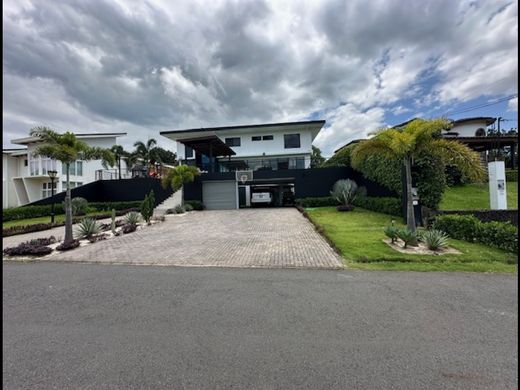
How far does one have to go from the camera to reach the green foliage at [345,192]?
60.0 feet

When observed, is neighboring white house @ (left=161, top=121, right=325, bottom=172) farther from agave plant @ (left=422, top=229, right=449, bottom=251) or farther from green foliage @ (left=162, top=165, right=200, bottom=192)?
agave plant @ (left=422, top=229, right=449, bottom=251)

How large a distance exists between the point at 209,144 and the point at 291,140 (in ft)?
35.4

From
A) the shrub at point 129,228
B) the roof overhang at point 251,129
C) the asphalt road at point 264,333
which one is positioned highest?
the roof overhang at point 251,129

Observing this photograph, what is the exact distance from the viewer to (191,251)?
833cm

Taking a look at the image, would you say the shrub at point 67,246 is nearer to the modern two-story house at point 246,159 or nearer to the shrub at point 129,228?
the shrub at point 129,228

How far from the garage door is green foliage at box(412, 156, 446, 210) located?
1502 cm

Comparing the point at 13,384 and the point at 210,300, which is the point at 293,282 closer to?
the point at 210,300

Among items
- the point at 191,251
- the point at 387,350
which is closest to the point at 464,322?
the point at 387,350

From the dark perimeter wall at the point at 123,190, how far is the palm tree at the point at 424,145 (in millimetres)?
18936

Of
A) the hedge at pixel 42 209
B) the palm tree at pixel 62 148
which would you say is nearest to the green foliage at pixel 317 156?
the hedge at pixel 42 209

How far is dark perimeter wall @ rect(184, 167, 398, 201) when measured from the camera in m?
21.7

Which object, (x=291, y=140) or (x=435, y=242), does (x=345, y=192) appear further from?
(x=291, y=140)

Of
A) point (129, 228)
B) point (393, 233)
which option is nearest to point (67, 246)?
point (129, 228)

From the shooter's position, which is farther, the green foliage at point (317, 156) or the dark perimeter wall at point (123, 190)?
the green foliage at point (317, 156)
